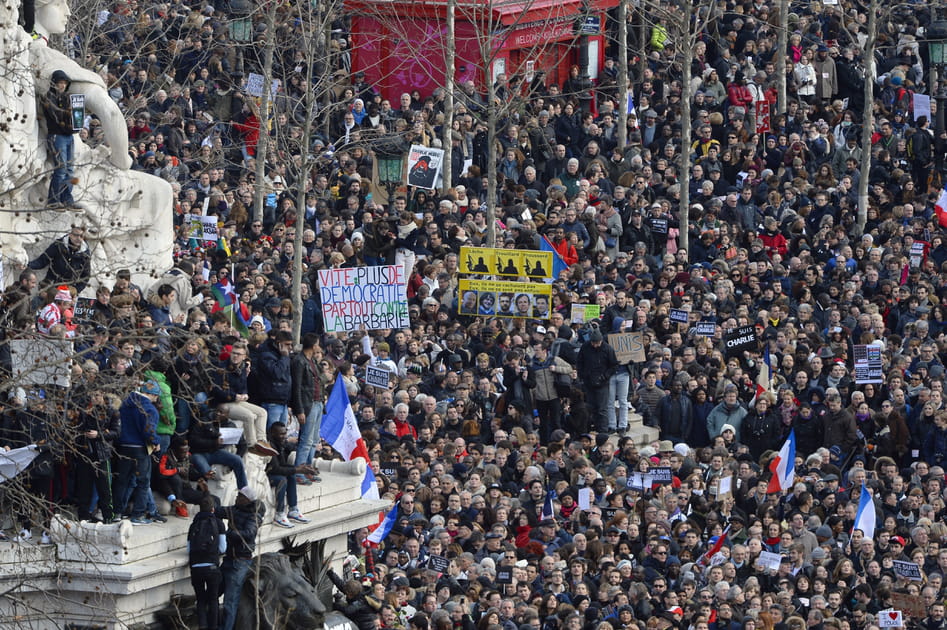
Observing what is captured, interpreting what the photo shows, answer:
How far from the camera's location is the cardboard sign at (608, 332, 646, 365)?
3709 cm

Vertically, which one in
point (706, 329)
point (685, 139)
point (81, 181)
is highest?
point (685, 139)

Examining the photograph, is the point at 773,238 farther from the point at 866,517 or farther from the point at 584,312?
the point at 866,517

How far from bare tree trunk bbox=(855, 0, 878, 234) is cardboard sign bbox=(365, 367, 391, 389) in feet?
34.1

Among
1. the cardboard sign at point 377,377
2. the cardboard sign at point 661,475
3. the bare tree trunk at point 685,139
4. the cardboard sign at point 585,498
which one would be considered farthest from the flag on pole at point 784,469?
the bare tree trunk at point 685,139

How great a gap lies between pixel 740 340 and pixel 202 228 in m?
7.84

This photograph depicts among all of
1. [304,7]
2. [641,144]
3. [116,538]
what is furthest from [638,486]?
[304,7]

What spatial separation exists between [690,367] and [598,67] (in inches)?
584

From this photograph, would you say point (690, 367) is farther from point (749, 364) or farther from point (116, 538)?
point (116, 538)

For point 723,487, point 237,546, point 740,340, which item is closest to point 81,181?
point 237,546

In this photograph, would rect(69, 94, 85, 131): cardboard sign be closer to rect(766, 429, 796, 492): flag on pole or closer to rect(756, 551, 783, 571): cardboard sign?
rect(756, 551, 783, 571): cardboard sign

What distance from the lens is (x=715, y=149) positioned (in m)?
44.6

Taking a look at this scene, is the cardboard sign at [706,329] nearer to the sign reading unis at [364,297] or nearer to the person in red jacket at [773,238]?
the person in red jacket at [773,238]

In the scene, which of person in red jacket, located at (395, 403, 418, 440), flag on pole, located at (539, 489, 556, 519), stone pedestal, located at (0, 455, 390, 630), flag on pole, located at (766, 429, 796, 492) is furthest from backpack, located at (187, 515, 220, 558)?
flag on pole, located at (766, 429, 796, 492)

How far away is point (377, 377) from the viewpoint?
35.7 m
